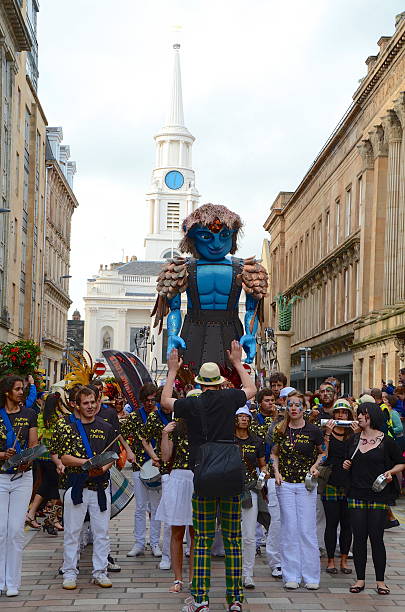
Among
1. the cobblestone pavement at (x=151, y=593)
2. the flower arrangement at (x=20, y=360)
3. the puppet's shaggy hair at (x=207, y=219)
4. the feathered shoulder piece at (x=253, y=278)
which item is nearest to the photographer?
the cobblestone pavement at (x=151, y=593)

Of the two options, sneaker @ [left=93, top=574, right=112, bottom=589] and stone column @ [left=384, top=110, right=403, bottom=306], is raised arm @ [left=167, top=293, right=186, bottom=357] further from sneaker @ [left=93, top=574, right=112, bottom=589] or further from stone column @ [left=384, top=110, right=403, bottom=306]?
stone column @ [left=384, top=110, right=403, bottom=306]

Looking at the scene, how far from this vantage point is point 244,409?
31.2ft

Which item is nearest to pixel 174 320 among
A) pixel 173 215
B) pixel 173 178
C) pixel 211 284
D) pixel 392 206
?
pixel 211 284

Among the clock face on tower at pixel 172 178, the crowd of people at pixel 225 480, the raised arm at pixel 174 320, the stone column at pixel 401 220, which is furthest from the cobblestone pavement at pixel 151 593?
the clock face on tower at pixel 172 178

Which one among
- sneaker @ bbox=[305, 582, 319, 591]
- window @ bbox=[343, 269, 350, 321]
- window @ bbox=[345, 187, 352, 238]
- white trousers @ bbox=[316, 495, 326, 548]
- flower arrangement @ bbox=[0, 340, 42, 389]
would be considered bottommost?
sneaker @ bbox=[305, 582, 319, 591]

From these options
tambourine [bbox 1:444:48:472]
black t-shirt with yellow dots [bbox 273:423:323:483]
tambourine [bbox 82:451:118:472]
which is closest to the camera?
tambourine [bbox 1:444:48:472]

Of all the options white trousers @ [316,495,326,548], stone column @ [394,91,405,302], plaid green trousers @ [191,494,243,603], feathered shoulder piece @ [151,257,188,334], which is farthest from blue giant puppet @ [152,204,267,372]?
stone column @ [394,91,405,302]

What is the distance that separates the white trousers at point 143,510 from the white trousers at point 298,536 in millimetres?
1977

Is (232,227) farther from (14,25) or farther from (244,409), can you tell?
(14,25)

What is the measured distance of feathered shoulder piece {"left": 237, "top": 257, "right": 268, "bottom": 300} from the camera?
41.7 ft

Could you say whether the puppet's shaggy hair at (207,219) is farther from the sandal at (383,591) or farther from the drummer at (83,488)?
the sandal at (383,591)

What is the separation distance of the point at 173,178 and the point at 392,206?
9162cm

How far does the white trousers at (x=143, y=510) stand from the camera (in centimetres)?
1097

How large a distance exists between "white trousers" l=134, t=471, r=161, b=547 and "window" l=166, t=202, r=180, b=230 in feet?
381
